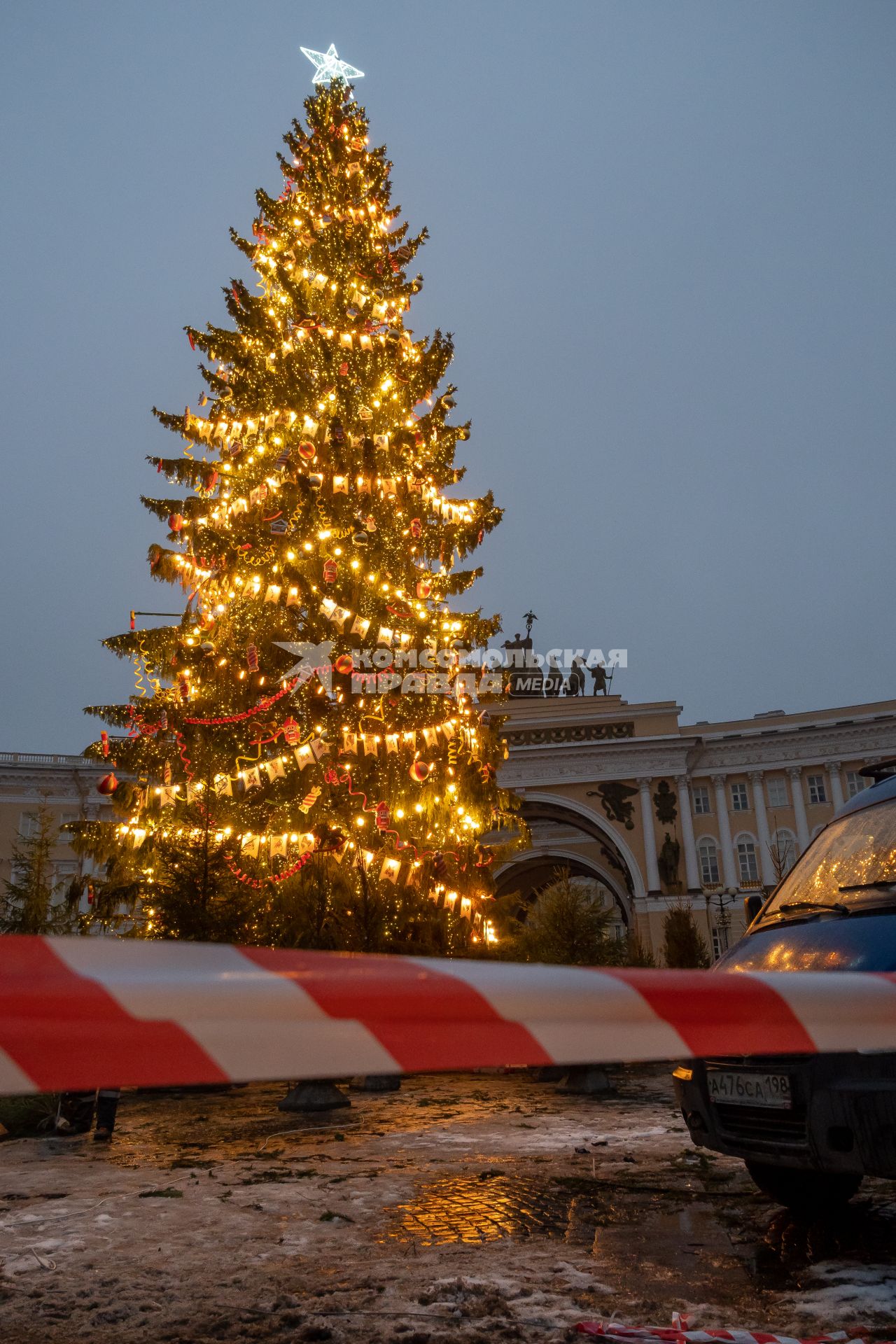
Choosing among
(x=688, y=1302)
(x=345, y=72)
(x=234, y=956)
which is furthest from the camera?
(x=345, y=72)

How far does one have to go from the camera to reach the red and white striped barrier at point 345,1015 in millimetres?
1365

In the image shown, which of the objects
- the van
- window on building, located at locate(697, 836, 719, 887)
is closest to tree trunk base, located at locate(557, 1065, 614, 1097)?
the van

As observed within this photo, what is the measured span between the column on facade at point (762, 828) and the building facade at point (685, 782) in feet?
0.16

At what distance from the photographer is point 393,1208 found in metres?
4.43

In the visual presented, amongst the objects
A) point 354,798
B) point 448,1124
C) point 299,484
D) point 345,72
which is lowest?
point 448,1124

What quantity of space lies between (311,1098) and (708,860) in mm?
37506

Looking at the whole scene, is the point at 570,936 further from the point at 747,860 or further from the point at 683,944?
the point at 747,860

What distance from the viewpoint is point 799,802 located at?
4281 centimetres

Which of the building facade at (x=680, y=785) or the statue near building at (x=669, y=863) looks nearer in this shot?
the statue near building at (x=669, y=863)

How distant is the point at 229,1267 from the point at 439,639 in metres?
9.40

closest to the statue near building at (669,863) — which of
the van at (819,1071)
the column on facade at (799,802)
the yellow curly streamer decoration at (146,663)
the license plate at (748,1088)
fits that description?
the column on facade at (799,802)

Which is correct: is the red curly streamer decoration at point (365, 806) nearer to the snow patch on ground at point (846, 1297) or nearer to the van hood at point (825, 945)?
the van hood at point (825, 945)

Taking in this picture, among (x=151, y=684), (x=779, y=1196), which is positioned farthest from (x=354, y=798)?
(x=779, y=1196)

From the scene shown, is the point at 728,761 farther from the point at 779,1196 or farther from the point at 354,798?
the point at 779,1196
